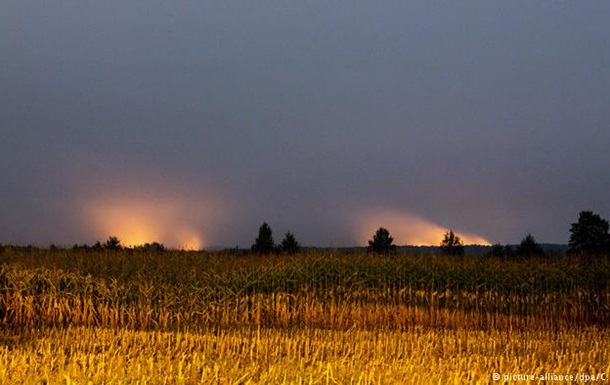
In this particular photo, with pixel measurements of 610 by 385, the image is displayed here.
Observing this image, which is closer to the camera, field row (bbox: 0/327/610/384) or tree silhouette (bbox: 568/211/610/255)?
field row (bbox: 0/327/610/384)

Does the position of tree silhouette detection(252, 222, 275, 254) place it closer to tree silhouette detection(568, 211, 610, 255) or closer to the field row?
tree silhouette detection(568, 211, 610, 255)

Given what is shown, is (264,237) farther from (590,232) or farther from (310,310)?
(310,310)

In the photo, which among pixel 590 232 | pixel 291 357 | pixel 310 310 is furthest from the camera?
pixel 590 232

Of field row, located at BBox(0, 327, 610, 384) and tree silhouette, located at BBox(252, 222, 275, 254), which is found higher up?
tree silhouette, located at BBox(252, 222, 275, 254)

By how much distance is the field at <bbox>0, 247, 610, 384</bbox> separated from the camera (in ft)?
41.0

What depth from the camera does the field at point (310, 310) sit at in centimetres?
1250

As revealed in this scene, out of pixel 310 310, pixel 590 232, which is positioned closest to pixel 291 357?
pixel 310 310

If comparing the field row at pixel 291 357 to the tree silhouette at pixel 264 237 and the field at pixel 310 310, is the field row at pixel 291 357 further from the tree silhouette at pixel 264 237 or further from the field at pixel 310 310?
the tree silhouette at pixel 264 237

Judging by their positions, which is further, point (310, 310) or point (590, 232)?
point (590, 232)

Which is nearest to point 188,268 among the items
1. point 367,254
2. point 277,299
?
point 277,299

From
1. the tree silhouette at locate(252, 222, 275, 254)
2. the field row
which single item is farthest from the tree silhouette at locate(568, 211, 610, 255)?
the field row

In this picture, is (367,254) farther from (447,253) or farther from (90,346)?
(90,346)

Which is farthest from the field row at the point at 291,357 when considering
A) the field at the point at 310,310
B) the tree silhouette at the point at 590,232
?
the tree silhouette at the point at 590,232

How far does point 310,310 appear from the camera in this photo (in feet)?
65.5
